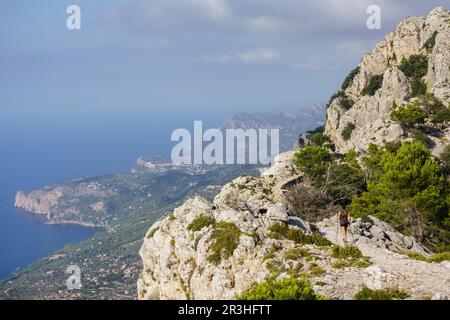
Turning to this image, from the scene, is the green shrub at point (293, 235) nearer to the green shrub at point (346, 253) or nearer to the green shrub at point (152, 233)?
the green shrub at point (346, 253)

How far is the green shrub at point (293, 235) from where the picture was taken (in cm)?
2127

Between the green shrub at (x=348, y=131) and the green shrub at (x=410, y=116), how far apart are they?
58.1 ft

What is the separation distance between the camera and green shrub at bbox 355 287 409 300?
14305mm

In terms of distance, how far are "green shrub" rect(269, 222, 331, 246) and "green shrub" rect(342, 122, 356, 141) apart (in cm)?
5218

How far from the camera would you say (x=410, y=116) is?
171ft

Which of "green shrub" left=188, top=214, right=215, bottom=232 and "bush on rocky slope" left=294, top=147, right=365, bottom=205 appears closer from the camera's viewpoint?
"green shrub" left=188, top=214, right=215, bottom=232

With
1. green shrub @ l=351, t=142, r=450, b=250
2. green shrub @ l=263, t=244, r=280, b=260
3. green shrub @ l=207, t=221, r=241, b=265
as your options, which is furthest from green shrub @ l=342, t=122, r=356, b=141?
green shrub @ l=263, t=244, r=280, b=260

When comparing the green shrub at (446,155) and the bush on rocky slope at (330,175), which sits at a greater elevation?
the green shrub at (446,155)

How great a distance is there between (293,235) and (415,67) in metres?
62.6

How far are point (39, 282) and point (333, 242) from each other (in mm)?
160501

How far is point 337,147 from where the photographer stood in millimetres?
72875

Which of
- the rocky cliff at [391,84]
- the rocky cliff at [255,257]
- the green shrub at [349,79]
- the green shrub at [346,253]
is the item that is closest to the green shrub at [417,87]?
the rocky cliff at [391,84]

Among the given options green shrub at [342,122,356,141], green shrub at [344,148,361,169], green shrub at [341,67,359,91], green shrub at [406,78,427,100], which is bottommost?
green shrub at [344,148,361,169]

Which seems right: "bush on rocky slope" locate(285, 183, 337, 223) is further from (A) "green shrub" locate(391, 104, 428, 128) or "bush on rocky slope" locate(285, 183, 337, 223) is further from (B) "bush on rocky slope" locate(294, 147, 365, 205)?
(A) "green shrub" locate(391, 104, 428, 128)
